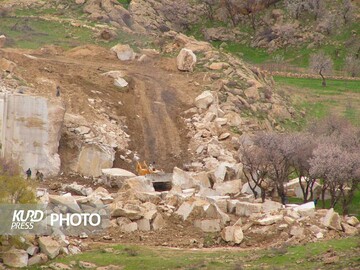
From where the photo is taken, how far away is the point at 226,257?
3903 cm

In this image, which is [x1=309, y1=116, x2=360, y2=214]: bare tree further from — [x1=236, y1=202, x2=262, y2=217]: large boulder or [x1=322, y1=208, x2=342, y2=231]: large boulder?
[x1=322, y1=208, x2=342, y2=231]: large boulder

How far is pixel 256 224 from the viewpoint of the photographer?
43656 millimetres

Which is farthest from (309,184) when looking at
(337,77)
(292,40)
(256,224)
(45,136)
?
(292,40)

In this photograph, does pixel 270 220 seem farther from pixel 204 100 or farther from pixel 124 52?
pixel 124 52

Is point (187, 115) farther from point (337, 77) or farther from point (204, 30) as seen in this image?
point (204, 30)

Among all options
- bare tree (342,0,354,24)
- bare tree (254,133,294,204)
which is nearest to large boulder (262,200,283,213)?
bare tree (254,133,294,204)

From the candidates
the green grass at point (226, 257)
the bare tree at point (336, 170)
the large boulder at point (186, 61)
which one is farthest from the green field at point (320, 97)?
the green grass at point (226, 257)

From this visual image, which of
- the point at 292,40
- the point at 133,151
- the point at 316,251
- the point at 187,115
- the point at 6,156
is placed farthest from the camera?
the point at 292,40

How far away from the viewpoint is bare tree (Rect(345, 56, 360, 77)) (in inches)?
3575

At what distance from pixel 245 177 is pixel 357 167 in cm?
661

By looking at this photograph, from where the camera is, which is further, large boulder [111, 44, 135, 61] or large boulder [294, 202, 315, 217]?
large boulder [111, 44, 135, 61]

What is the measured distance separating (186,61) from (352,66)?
2881cm

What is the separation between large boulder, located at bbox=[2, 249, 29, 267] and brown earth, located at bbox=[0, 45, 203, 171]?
17.2 m

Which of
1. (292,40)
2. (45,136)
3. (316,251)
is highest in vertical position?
(292,40)
